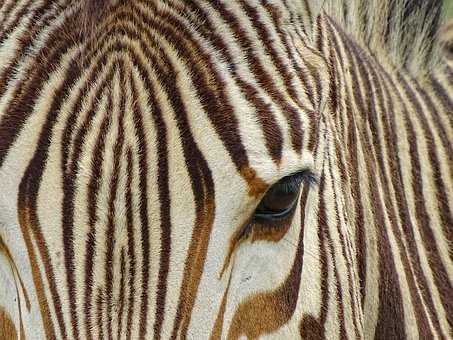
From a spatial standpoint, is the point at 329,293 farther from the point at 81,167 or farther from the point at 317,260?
the point at 81,167

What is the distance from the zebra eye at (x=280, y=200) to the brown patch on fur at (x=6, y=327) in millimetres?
769

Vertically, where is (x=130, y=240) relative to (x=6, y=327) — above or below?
above

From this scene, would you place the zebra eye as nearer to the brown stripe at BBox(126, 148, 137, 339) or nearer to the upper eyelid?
the upper eyelid

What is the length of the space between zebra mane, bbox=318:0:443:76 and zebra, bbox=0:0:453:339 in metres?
1.32

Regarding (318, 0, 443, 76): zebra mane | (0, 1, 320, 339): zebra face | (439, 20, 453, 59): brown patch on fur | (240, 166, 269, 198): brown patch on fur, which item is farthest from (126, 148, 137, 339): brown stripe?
(439, 20, 453, 59): brown patch on fur

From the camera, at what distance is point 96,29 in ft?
7.79

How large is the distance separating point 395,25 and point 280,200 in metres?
Result: 1.85

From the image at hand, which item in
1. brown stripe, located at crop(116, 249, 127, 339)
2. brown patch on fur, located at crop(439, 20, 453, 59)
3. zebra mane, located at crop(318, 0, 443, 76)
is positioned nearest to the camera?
brown stripe, located at crop(116, 249, 127, 339)

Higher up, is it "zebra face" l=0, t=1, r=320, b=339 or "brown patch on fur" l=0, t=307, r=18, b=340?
"zebra face" l=0, t=1, r=320, b=339

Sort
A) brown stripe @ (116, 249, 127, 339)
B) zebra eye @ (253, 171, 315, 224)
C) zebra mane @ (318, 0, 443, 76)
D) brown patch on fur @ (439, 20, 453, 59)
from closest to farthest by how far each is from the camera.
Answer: brown stripe @ (116, 249, 127, 339) → zebra eye @ (253, 171, 315, 224) → zebra mane @ (318, 0, 443, 76) → brown patch on fur @ (439, 20, 453, 59)

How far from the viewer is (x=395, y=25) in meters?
3.95

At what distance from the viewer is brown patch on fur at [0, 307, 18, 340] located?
2.45m

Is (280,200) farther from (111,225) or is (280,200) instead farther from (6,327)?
(6,327)

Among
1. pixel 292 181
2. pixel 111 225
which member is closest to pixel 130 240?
pixel 111 225
